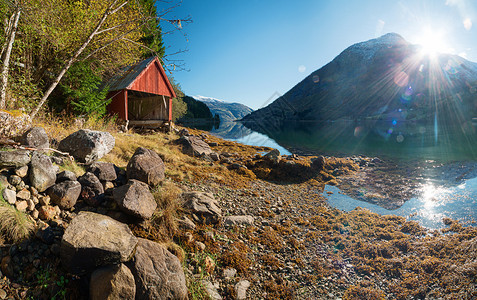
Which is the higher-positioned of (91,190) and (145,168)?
(145,168)

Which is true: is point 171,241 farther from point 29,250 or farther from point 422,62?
point 422,62

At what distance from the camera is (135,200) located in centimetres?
450

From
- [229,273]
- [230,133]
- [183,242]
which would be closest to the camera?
[229,273]

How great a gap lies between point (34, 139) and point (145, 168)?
2571 mm

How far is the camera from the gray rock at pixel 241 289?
3853mm

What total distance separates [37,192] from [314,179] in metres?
11.8

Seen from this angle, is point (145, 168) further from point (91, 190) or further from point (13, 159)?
point (13, 159)

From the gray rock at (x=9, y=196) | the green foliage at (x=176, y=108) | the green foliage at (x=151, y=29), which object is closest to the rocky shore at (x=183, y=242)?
the gray rock at (x=9, y=196)

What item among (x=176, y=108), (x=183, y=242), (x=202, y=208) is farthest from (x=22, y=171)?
(x=176, y=108)

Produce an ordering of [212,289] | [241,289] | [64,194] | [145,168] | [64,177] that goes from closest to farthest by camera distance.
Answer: [212,289]
[241,289]
[64,194]
[64,177]
[145,168]

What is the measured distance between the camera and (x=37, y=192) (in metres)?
3.88

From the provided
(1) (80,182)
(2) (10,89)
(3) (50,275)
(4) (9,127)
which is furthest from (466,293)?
(2) (10,89)

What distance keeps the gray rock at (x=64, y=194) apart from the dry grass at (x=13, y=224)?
0.74 meters

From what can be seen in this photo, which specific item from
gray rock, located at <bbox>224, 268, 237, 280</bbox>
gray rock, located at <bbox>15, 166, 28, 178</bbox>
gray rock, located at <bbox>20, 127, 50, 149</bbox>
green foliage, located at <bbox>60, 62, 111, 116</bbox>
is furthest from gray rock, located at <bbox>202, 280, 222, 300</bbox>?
green foliage, located at <bbox>60, 62, 111, 116</bbox>
